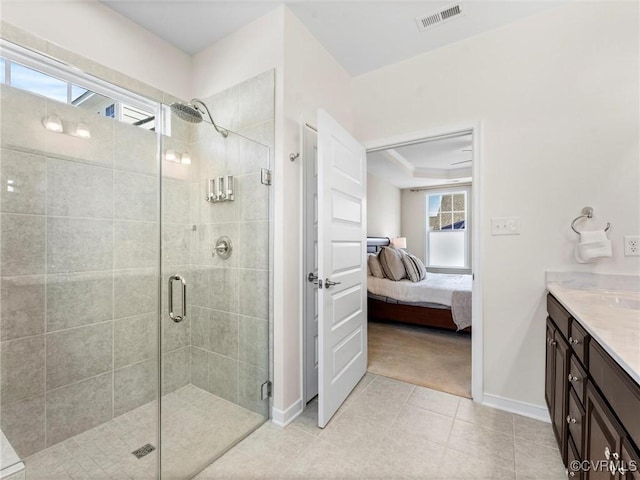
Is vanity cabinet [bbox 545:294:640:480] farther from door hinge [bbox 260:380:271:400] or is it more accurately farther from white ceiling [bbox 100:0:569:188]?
white ceiling [bbox 100:0:569:188]

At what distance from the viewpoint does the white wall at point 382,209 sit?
561 cm

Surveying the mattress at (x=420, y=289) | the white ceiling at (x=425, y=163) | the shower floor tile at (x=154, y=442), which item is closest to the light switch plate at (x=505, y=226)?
the mattress at (x=420, y=289)

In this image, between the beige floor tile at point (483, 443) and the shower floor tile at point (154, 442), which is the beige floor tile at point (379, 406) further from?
the shower floor tile at point (154, 442)

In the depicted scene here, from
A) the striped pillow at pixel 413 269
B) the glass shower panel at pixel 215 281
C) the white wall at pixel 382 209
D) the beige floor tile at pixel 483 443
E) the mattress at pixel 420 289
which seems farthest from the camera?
the white wall at pixel 382 209

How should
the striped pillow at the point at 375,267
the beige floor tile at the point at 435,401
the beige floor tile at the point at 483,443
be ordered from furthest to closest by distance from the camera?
the striped pillow at the point at 375,267 < the beige floor tile at the point at 435,401 < the beige floor tile at the point at 483,443

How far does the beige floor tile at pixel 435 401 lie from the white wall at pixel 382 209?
3.44 m

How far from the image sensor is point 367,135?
8.54 feet

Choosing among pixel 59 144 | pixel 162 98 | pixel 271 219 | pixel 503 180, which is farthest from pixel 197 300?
pixel 503 180

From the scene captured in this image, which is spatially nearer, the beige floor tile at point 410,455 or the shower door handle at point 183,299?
the beige floor tile at point 410,455

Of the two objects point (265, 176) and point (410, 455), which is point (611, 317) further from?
point (265, 176)

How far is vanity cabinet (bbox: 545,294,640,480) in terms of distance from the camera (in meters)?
0.76

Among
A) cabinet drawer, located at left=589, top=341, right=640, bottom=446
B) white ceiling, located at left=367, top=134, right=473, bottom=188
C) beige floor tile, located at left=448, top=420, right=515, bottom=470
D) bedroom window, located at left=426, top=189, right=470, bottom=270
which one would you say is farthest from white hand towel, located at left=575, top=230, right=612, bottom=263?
bedroom window, located at left=426, top=189, right=470, bottom=270

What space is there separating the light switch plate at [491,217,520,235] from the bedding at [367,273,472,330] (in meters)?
1.63

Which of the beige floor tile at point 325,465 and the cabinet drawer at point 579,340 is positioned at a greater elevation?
the cabinet drawer at point 579,340
